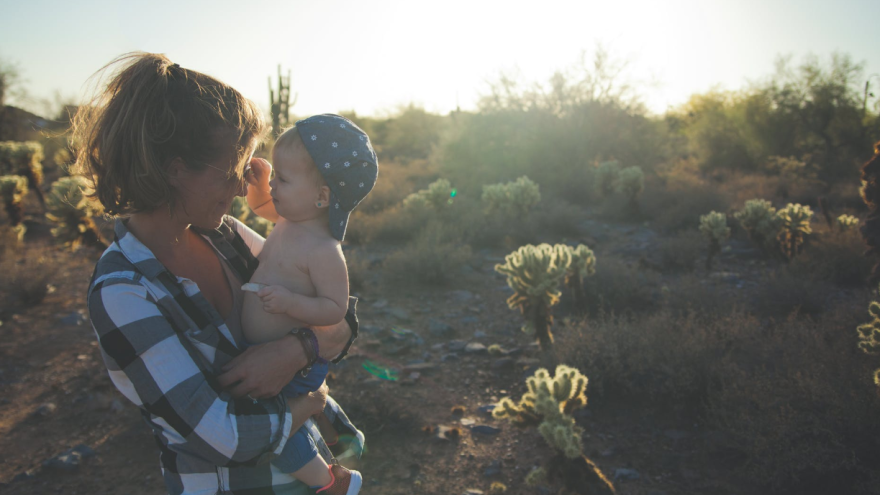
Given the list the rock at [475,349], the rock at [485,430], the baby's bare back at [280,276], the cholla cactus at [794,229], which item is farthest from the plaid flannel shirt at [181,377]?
the cholla cactus at [794,229]

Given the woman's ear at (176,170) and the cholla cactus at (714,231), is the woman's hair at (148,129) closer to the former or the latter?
the woman's ear at (176,170)

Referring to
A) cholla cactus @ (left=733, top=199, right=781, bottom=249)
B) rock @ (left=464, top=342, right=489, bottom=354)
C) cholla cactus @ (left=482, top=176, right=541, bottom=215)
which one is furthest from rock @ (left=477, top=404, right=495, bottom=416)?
cholla cactus @ (left=482, top=176, right=541, bottom=215)

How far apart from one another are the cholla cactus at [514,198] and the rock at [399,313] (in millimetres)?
5895

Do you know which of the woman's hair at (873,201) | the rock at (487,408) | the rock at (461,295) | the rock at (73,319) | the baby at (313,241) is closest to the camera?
the baby at (313,241)

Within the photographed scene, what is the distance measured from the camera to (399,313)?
26.6 ft

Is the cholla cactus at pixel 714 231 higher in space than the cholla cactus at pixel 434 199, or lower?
higher

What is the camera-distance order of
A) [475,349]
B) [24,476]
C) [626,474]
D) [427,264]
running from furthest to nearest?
[427,264] → [475,349] → [626,474] → [24,476]

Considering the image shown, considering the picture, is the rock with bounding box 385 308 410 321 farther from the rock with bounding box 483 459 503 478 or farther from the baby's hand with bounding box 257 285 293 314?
the baby's hand with bounding box 257 285 293 314

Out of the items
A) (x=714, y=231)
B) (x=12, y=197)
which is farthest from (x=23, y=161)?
(x=714, y=231)

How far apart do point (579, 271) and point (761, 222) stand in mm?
5229

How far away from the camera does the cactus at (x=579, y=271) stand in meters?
7.39

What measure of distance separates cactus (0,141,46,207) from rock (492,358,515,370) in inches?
588

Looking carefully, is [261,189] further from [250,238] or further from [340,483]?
[340,483]

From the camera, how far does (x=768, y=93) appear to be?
75.8 feet
